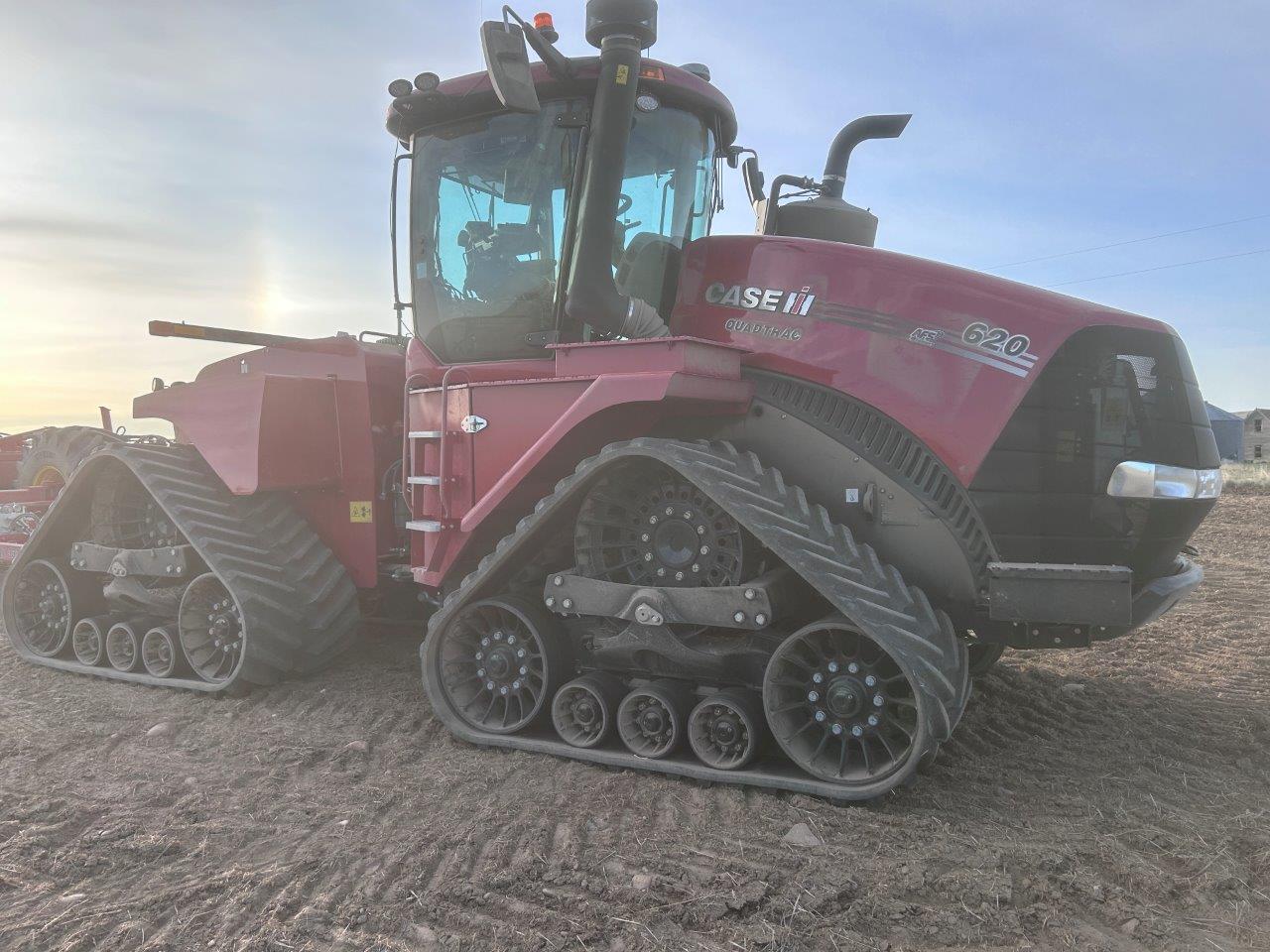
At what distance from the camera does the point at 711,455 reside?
4.05 m

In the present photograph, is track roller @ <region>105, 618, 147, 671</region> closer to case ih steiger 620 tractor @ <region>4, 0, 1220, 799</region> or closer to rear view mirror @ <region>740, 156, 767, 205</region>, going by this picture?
case ih steiger 620 tractor @ <region>4, 0, 1220, 799</region>

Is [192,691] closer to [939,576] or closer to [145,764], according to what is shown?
[145,764]

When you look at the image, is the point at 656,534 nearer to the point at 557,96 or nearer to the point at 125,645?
the point at 557,96

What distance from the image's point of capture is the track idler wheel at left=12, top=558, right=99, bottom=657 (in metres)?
6.72

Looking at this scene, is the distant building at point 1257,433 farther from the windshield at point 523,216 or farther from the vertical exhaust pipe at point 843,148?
the windshield at point 523,216

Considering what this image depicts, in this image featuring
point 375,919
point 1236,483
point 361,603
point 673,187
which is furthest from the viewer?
point 1236,483

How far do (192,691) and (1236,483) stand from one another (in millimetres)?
23293

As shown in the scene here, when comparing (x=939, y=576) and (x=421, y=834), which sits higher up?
(x=939, y=576)

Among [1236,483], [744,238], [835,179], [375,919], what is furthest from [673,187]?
[1236,483]

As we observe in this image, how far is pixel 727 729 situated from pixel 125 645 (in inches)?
171

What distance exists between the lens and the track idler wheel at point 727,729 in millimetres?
3932

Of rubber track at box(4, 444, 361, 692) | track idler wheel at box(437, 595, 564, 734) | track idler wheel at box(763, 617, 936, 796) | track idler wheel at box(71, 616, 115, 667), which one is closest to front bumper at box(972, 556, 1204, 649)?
track idler wheel at box(763, 617, 936, 796)

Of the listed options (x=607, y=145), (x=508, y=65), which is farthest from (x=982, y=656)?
(x=508, y=65)

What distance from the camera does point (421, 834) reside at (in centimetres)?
363
